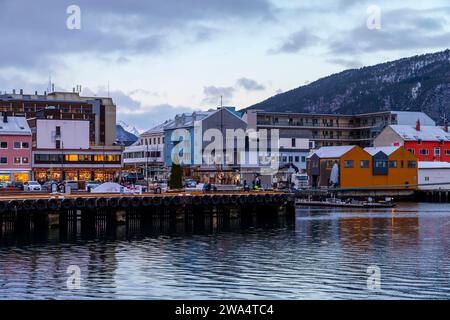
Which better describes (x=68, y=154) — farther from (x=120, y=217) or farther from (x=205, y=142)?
(x=120, y=217)

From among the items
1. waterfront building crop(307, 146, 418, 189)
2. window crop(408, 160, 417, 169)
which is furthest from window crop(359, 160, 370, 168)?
window crop(408, 160, 417, 169)

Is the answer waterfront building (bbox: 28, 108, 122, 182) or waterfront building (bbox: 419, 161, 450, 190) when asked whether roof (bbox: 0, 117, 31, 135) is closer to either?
waterfront building (bbox: 28, 108, 122, 182)

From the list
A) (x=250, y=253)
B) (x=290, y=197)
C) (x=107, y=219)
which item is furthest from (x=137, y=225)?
(x=250, y=253)

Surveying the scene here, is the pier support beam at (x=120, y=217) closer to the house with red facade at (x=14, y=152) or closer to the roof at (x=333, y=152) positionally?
the house with red facade at (x=14, y=152)

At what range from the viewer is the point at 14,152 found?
137 meters

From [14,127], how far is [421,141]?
279 feet

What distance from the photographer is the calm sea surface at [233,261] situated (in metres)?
41.0

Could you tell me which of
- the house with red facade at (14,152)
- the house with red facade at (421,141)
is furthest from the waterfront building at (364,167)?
the house with red facade at (14,152)

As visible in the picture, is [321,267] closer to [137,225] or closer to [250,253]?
[250,253]

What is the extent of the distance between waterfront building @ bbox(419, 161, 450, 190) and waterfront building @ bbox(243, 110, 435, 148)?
44.3 metres

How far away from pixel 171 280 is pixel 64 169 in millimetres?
111510

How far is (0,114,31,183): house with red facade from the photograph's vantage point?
13556cm

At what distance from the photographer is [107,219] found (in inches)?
3265

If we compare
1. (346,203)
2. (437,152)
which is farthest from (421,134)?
(346,203)
